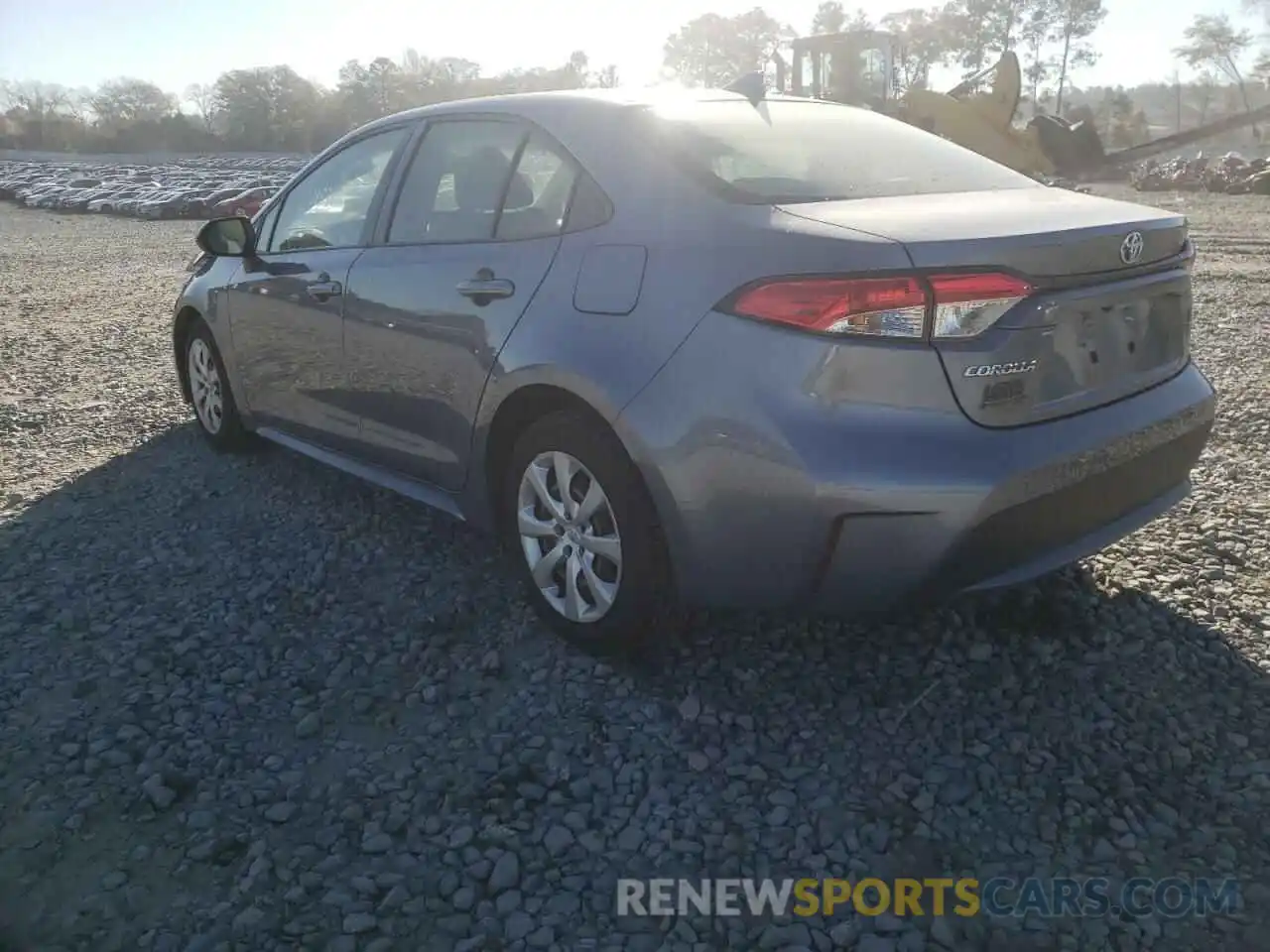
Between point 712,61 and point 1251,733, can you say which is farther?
point 712,61

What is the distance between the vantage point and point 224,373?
500cm

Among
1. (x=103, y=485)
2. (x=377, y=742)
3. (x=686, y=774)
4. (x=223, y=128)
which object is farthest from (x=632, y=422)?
(x=223, y=128)

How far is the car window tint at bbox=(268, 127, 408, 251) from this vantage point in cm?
393

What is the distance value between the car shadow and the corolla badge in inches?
24.8

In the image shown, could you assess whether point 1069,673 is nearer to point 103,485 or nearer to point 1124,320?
point 1124,320

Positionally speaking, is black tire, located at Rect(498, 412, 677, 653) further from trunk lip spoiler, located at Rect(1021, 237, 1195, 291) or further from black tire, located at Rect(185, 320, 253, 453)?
black tire, located at Rect(185, 320, 253, 453)

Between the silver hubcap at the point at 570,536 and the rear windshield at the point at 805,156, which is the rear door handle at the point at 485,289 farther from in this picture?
the rear windshield at the point at 805,156

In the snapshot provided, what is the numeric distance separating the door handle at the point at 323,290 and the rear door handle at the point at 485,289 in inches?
32.6

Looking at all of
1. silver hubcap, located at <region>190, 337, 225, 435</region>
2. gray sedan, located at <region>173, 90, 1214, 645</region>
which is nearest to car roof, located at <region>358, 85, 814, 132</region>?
gray sedan, located at <region>173, 90, 1214, 645</region>

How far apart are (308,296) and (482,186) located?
1.05 meters

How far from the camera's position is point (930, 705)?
2.84 metres

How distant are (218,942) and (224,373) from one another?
3416 millimetres

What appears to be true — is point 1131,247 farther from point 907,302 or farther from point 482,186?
point 482,186

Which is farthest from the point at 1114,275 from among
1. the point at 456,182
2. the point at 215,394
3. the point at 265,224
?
the point at 215,394
